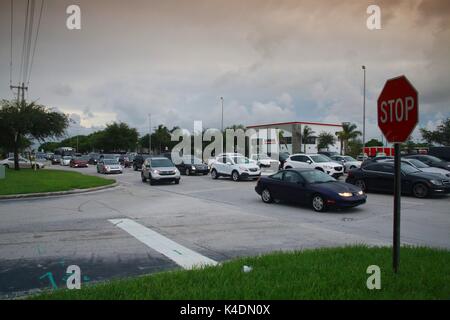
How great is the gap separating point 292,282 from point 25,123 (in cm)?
3724

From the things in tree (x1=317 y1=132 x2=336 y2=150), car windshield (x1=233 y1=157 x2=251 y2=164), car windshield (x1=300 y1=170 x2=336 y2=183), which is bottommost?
car windshield (x1=300 y1=170 x2=336 y2=183)

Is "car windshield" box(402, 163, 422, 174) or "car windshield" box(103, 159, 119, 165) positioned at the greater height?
"car windshield" box(402, 163, 422, 174)

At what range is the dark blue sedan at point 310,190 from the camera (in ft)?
39.1

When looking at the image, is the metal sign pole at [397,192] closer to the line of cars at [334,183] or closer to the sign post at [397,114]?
the sign post at [397,114]

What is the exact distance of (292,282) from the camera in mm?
4844

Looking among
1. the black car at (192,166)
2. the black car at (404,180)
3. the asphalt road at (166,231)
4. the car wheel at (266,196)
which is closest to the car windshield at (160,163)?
the black car at (192,166)

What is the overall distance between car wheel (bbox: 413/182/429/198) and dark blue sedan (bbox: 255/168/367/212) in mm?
4056

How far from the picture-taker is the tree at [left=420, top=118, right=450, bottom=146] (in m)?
49.0

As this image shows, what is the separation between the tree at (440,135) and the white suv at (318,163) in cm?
3066

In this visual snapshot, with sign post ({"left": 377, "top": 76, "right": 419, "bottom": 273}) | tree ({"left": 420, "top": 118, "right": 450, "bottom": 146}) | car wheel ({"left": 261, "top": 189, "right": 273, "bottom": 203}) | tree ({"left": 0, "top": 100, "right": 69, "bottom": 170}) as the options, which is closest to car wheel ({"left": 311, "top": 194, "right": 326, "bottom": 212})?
car wheel ({"left": 261, "top": 189, "right": 273, "bottom": 203})

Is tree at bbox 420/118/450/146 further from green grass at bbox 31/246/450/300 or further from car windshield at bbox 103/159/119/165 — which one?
green grass at bbox 31/246/450/300

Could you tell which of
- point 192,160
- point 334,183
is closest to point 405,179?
point 334,183
